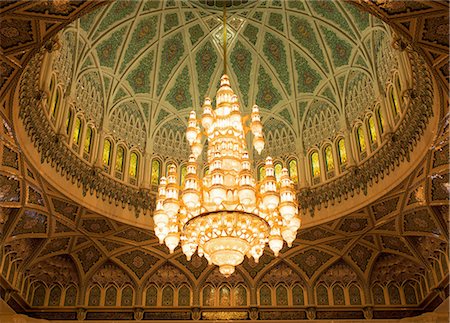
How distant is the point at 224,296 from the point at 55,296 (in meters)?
5.62

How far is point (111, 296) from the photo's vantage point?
58.5 feet

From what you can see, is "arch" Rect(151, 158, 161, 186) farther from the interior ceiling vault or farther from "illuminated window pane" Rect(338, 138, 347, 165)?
"illuminated window pane" Rect(338, 138, 347, 165)

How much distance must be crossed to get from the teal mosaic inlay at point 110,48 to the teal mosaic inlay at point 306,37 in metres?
5.55

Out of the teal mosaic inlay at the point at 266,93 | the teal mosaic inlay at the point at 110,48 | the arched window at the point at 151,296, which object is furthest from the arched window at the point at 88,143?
the teal mosaic inlay at the point at 266,93

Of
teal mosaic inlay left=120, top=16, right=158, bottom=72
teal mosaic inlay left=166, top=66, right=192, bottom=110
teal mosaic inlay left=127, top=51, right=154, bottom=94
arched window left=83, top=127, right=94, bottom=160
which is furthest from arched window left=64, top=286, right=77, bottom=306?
teal mosaic inlay left=120, top=16, right=158, bottom=72

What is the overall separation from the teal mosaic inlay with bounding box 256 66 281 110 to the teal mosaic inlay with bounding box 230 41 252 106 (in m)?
0.42

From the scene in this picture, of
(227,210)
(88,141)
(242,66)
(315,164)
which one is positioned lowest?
(227,210)

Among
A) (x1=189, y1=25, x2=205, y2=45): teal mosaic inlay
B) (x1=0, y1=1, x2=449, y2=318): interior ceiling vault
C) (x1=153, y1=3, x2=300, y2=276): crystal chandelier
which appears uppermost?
(x1=189, y1=25, x2=205, y2=45): teal mosaic inlay

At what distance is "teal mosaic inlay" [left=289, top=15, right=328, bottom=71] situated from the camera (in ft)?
57.3

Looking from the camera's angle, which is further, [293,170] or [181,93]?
[181,93]

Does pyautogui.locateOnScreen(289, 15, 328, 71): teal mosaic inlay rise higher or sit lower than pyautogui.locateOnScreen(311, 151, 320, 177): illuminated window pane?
higher

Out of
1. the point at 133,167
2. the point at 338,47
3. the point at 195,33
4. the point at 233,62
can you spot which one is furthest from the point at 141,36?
the point at 338,47

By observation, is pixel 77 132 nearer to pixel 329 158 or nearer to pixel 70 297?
pixel 70 297

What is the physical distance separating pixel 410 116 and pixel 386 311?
7109 mm
